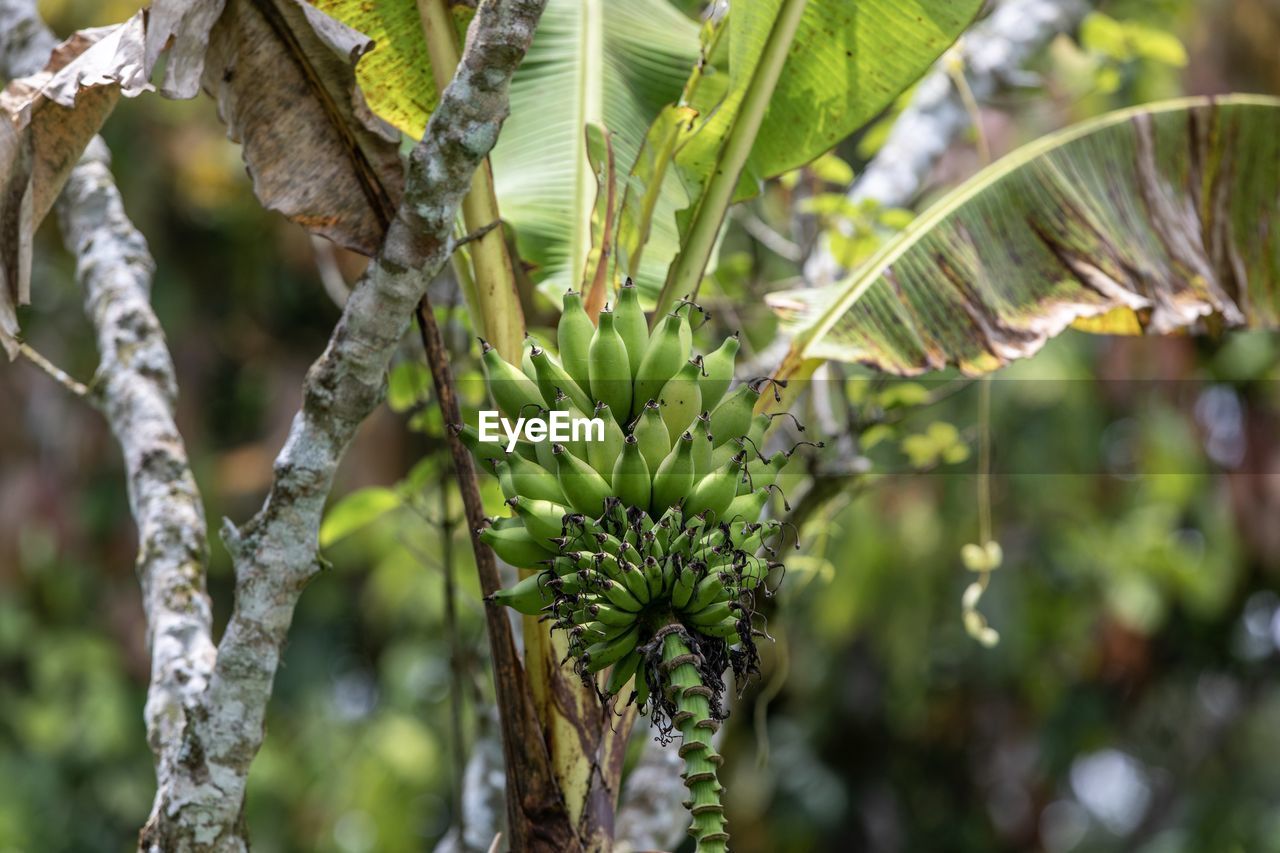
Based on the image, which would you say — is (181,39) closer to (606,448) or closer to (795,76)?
(606,448)

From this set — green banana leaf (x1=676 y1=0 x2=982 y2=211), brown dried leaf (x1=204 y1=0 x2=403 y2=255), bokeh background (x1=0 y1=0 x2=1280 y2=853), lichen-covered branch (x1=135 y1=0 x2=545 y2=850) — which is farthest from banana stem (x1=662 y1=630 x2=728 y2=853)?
bokeh background (x1=0 y1=0 x2=1280 y2=853)

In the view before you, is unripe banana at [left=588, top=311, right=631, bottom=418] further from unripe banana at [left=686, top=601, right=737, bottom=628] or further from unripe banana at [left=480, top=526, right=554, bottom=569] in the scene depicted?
unripe banana at [left=686, top=601, right=737, bottom=628]

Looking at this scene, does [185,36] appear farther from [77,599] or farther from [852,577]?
[77,599]

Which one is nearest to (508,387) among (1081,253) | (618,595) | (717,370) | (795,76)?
(717,370)

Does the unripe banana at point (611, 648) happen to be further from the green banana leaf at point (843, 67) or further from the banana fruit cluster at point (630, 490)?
the green banana leaf at point (843, 67)

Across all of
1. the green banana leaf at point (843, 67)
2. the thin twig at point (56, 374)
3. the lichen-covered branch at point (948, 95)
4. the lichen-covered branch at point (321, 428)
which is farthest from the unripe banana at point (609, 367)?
the lichen-covered branch at point (948, 95)

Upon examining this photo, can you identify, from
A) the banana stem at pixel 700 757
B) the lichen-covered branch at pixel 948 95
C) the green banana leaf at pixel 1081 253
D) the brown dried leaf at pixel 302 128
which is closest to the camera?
the banana stem at pixel 700 757

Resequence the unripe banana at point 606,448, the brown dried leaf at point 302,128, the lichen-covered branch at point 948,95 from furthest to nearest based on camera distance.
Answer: the lichen-covered branch at point 948,95, the brown dried leaf at point 302,128, the unripe banana at point 606,448
